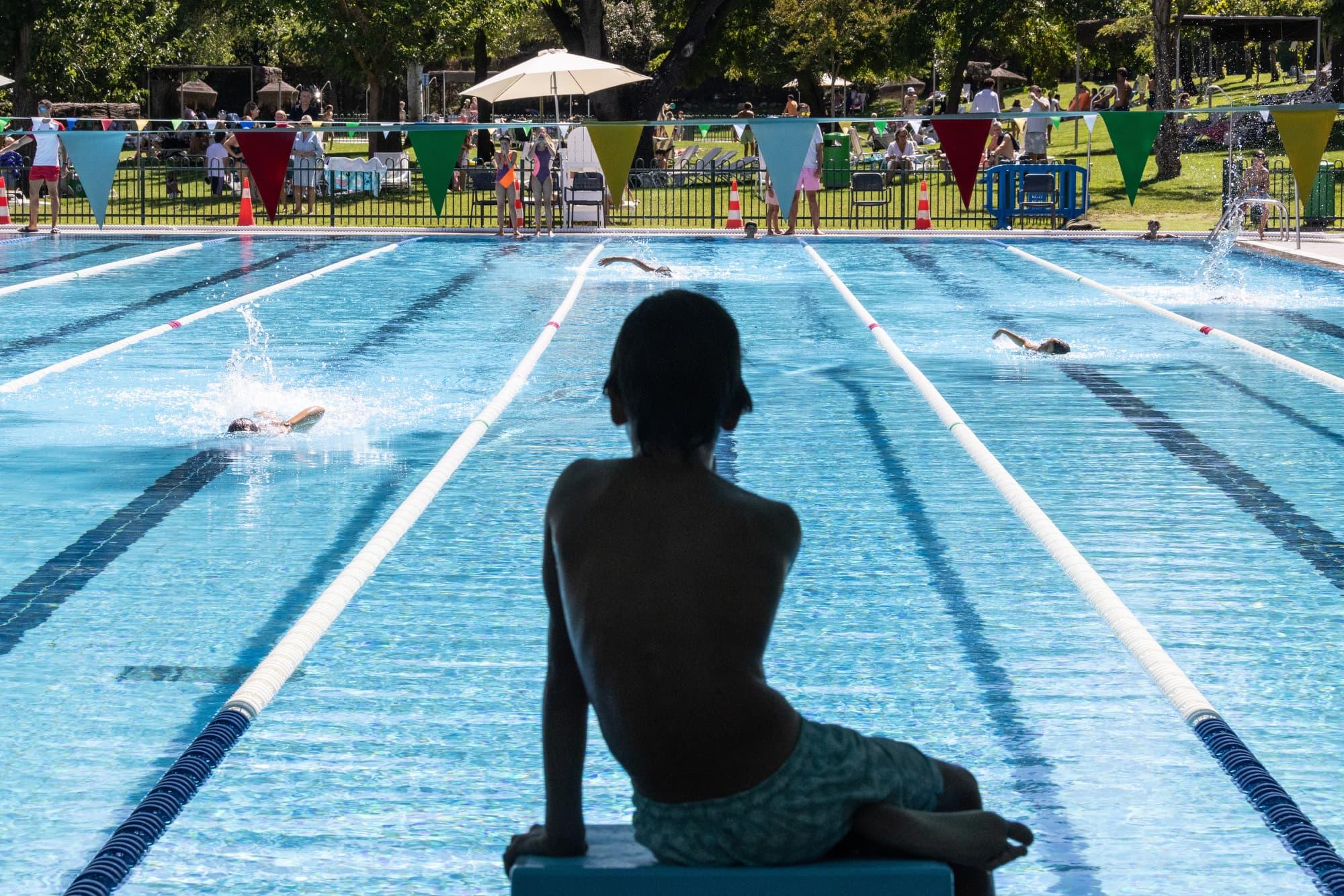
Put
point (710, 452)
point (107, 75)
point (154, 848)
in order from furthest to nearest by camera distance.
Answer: point (107, 75) → point (154, 848) → point (710, 452)

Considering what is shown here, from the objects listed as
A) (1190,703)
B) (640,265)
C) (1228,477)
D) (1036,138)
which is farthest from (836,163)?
(1190,703)

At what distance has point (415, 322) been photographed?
564 inches

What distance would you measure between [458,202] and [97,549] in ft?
77.1

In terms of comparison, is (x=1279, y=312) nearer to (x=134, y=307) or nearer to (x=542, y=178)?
(x=134, y=307)

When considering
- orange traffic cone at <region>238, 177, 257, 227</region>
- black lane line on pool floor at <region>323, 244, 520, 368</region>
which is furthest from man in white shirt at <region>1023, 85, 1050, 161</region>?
black lane line on pool floor at <region>323, 244, 520, 368</region>

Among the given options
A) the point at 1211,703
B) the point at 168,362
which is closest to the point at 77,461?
the point at 168,362

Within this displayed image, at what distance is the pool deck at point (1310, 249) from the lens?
62.3 ft

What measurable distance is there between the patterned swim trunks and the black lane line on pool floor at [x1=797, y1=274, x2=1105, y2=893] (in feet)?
4.96

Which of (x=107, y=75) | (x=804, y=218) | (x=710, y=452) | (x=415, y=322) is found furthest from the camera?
(x=107, y=75)

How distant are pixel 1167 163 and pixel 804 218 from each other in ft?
31.1

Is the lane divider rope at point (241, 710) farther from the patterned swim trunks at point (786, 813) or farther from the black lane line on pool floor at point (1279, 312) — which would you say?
the black lane line on pool floor at point (1279, 312)

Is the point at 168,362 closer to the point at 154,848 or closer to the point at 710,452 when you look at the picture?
the point at 154,848

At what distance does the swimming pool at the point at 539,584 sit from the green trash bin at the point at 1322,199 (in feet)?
33.7

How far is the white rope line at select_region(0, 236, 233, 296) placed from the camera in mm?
16766
